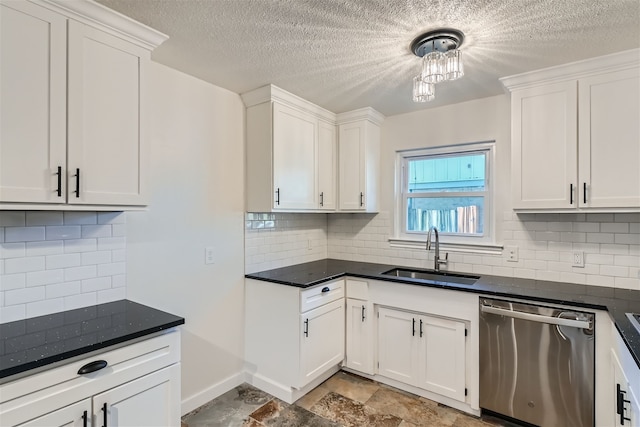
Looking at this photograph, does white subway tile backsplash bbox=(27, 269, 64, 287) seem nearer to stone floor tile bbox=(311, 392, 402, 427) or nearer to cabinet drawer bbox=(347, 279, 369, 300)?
stone floor tile bbox=(311, 392, 402, 427)

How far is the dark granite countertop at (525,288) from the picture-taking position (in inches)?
69.0

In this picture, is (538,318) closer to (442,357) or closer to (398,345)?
(442,357)

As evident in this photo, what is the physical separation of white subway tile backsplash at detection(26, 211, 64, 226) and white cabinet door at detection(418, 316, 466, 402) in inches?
92.3

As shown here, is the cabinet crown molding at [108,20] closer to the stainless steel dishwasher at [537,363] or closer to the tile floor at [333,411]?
the tile floor at [333,411]

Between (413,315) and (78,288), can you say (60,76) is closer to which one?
(78,288)

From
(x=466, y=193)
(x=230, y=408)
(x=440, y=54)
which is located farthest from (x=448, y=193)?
(x=230, y=408)

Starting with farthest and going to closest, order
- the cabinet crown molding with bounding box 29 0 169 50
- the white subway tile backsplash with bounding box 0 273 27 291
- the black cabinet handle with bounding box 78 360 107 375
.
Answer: the white subway tile backsplash with bounding box 0 273 27 291
the cabinet crown molding with bounding box 29 0 169 50
the black cabinet handle with bounding box 78 360 107 375

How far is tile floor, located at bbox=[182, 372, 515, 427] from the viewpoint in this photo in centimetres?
221

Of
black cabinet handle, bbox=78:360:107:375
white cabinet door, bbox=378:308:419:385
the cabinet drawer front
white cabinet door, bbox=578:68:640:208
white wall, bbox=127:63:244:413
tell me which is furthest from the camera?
white cabinet door, bbox=378:308:419:385

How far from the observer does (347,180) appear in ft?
10.5

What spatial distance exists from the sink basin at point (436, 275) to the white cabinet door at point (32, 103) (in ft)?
7.69

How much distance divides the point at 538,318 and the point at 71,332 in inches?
96.9

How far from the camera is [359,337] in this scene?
9.09ft

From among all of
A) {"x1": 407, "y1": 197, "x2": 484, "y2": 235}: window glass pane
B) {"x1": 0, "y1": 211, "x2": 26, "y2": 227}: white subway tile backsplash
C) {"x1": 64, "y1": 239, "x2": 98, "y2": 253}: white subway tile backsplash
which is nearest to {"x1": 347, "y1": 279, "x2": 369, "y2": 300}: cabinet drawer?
{"x1": 407, "y1": 197, "x2": 484, "y2": 235}: window glass pane
